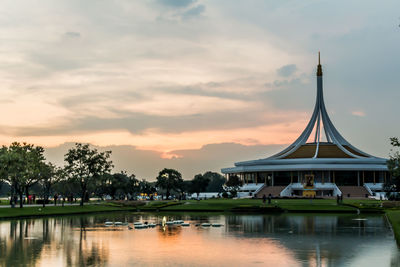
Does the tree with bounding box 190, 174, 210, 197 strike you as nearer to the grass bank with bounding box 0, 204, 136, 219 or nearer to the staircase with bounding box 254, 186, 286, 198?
the staircase with bounding box 254, 186, 286, 198

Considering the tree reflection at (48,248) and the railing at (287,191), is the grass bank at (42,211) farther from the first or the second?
the railing at (287,191)

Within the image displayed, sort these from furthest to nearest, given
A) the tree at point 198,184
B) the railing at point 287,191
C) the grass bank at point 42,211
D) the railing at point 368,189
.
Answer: the tree at point 198,184, the railing at point 287,191, the railing at point 368,189, the grass bank at point 42,211

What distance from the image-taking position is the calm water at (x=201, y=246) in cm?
1978

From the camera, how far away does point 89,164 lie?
68.8 m

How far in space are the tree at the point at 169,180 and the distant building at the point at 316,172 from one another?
42.0 feet

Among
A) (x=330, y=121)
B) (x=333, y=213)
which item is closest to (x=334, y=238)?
(x=333, y=213)

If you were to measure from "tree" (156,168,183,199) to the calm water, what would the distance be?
7576 cm

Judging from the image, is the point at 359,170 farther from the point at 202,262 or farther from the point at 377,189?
the point at 202,262

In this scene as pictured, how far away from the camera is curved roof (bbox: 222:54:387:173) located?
109m

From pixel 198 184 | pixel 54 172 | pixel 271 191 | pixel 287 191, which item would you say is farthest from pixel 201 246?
pixel 198 184

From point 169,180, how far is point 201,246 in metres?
85.7

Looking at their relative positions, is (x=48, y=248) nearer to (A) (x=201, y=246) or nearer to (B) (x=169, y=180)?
(A) (x=201, y=246)

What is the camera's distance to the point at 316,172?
112m

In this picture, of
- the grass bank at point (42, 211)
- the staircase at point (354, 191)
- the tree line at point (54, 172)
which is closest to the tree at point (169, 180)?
the tree line at point (54, 172)
